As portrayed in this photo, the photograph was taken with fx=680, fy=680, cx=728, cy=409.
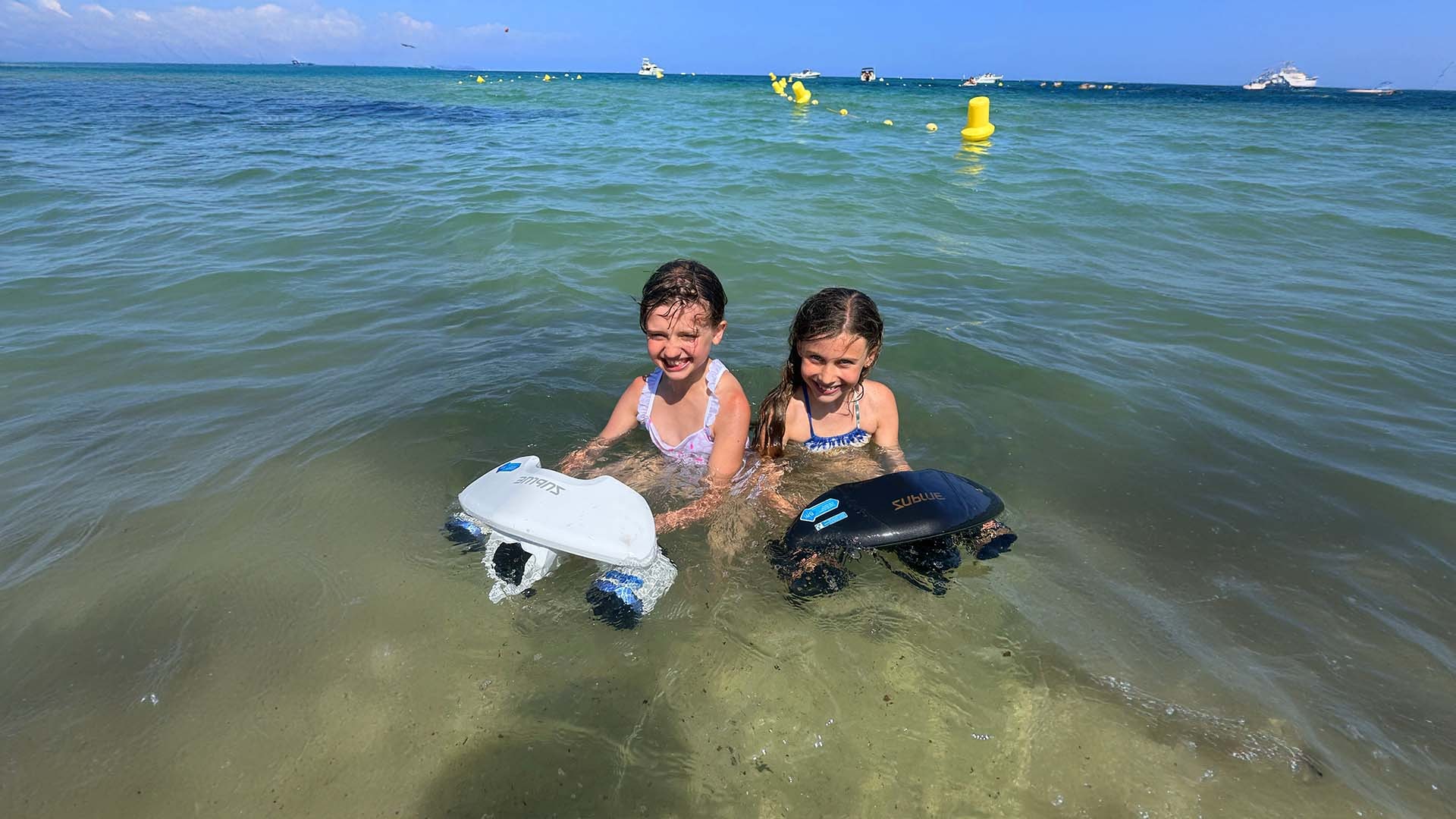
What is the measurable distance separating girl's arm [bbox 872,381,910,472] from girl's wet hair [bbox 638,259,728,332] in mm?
989

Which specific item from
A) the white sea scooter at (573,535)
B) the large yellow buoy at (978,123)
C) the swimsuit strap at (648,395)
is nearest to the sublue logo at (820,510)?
the white sea scooter at (573,535)

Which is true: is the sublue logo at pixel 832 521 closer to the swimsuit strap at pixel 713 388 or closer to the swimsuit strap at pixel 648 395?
the swimsuit strap at pixel 713 388

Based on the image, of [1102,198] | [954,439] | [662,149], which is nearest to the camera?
[954,439]

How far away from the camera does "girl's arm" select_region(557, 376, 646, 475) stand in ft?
11.0

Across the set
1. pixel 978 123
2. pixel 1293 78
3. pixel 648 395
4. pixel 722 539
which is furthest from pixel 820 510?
pixel 1293 78

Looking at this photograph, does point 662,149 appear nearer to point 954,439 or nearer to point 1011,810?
point 954,439

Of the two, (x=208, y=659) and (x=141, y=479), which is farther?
(x=141, y=479)

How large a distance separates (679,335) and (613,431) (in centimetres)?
84

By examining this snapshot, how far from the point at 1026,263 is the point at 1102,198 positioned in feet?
12.6

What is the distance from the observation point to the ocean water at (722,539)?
6.31 feet

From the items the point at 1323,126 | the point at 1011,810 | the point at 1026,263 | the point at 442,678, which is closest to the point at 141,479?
the point at 442,678

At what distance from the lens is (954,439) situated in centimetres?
382

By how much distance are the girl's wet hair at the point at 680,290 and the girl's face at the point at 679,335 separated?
15 millimetres

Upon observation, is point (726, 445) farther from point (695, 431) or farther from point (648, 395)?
point (648, 395)
